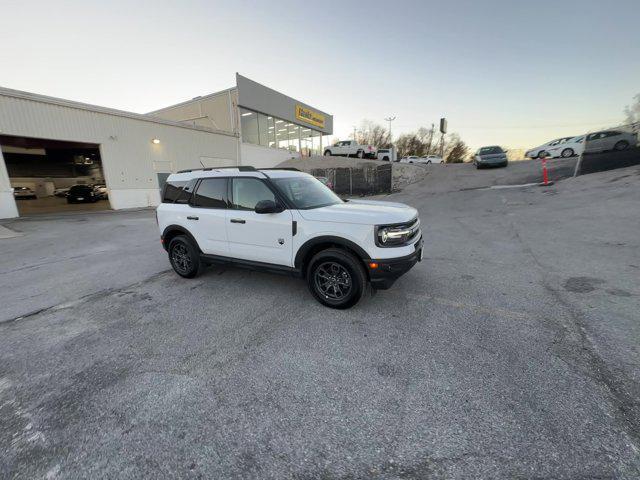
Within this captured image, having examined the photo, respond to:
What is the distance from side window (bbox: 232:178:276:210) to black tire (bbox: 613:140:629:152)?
19620mm

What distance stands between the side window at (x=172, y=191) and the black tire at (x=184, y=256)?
28.7 inches

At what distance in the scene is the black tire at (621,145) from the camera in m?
15.1

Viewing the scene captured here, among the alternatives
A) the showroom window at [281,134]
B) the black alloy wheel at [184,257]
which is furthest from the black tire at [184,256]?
the showroom window at [281,134]

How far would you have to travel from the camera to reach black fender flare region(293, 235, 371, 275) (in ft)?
11.9

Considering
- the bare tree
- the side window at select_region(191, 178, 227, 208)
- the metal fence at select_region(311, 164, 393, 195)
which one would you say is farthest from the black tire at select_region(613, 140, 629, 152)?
the bare tree

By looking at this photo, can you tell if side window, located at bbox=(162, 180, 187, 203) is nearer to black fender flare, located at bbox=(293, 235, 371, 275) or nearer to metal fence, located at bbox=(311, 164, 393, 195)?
black fender flare, located at bbox=(293, 235, 371, 275)

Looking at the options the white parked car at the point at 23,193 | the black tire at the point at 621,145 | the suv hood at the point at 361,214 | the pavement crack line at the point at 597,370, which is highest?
the black tire at the point at 621,145

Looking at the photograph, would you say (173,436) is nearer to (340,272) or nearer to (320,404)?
(320,404)

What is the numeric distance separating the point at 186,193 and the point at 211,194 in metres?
0.65

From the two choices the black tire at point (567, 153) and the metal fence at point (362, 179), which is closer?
A: the metal fence at point (362, 179)

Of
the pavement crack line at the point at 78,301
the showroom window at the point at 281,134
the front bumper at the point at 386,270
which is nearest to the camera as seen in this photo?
the front bumper at the point at 386,270

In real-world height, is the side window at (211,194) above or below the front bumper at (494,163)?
below

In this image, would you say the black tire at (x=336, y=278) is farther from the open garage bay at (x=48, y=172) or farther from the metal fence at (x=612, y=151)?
the open garage bay at (x=48, y=172)

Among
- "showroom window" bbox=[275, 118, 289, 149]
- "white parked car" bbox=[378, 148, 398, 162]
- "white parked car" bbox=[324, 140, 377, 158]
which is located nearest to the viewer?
"showroom window" bbox=[275, 118, 289, 149]
